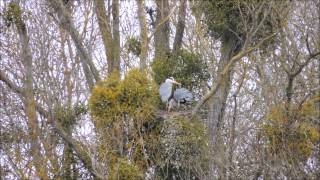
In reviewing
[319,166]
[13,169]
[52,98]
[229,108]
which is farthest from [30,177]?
[229,108]

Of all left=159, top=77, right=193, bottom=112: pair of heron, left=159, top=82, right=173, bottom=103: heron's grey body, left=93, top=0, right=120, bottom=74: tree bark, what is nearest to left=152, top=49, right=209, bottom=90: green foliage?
left=159, top=77, right=193, bottom=112: pair of heron

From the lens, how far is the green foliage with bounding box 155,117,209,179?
899 cm

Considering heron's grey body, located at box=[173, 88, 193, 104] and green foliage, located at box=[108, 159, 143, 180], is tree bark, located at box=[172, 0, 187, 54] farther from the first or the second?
green foliage, located at box=[108, 159, 143, 180]

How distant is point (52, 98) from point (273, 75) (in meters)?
3.84

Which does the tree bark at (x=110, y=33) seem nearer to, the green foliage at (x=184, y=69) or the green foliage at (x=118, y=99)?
the green foliage at (x=184, y=69)

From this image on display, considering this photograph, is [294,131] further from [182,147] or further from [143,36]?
[143,36]

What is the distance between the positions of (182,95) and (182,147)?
29.2 inches

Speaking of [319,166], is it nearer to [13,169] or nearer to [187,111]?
[187,111]

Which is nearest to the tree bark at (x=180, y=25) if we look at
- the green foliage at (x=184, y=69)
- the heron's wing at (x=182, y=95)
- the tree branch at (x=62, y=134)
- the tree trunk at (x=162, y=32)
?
the tree trunk at (x=162, y=32)

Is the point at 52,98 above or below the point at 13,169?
above

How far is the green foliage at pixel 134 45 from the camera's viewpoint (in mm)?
10242

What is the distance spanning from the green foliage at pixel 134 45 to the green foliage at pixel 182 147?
5.54ft

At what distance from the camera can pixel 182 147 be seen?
29.9 feet

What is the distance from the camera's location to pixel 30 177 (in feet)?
26.8
